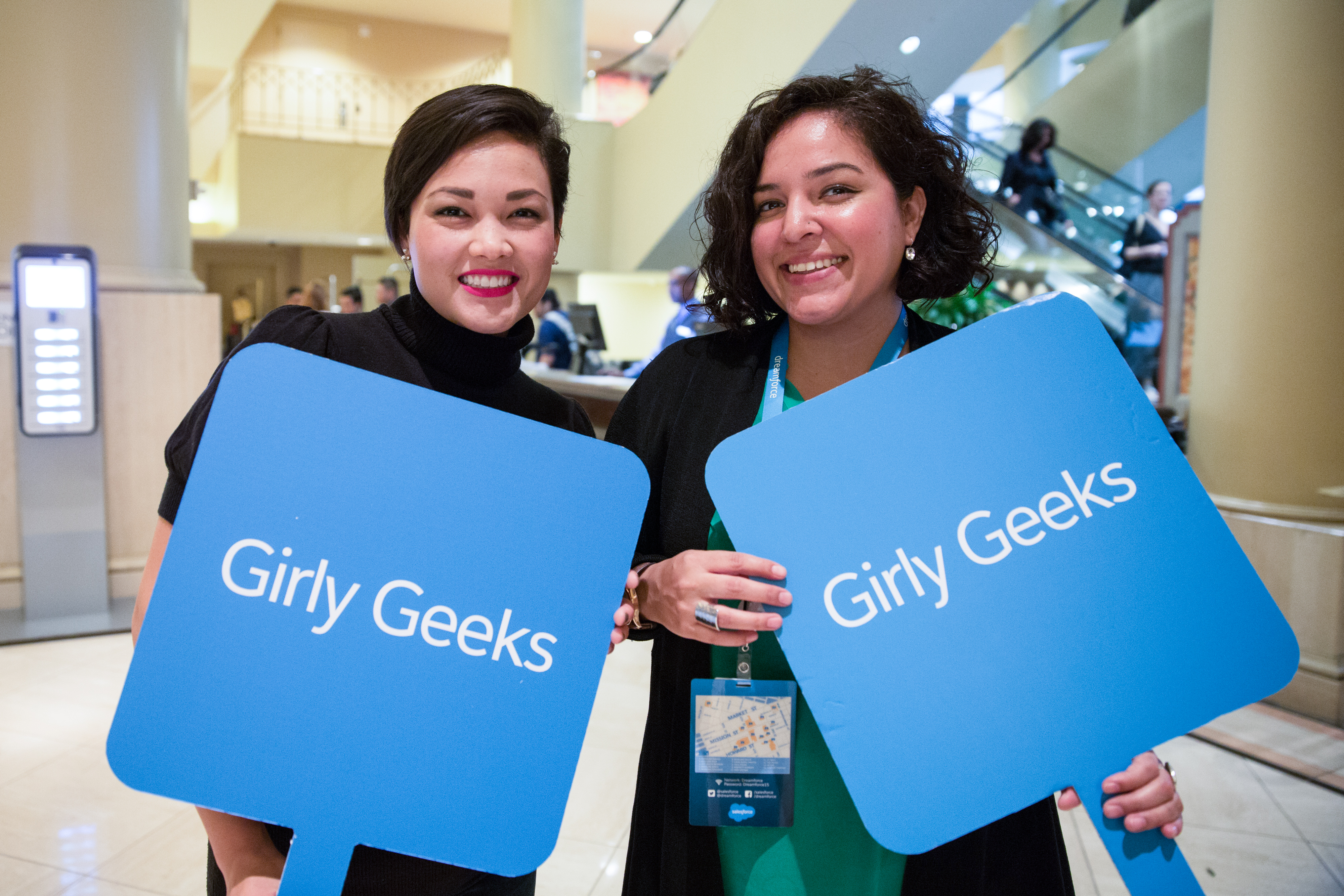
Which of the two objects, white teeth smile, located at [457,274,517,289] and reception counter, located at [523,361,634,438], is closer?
white teeth smile, located at [457,274,517,289]

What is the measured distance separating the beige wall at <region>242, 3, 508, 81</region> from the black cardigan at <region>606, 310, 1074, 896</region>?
16.2 meters

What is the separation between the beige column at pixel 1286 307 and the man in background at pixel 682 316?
7.00ft

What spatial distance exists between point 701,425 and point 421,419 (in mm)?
445

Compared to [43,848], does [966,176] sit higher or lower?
higher

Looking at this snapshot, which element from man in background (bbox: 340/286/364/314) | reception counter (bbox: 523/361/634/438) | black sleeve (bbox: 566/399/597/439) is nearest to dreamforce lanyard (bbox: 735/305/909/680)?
black sleeve (bbox: 566/399/597/439)

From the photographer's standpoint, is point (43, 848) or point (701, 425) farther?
point (43, 848)

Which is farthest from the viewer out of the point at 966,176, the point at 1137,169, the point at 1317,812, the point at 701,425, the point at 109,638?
the point at 1137,169

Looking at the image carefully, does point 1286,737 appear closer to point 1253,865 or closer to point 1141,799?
point 1253,865

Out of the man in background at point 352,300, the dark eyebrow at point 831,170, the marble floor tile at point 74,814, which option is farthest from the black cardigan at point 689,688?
the man in background at point 352,300

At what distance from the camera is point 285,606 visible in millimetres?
865

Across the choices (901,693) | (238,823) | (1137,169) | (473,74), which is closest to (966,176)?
(901,693)

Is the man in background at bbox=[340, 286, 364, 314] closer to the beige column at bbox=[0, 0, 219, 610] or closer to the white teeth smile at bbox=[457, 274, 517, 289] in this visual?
the beige column at bbox=[0, 0, 219, 610]

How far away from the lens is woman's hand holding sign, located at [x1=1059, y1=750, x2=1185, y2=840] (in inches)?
35.8

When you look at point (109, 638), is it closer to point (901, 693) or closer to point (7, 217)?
point (7, 217)
